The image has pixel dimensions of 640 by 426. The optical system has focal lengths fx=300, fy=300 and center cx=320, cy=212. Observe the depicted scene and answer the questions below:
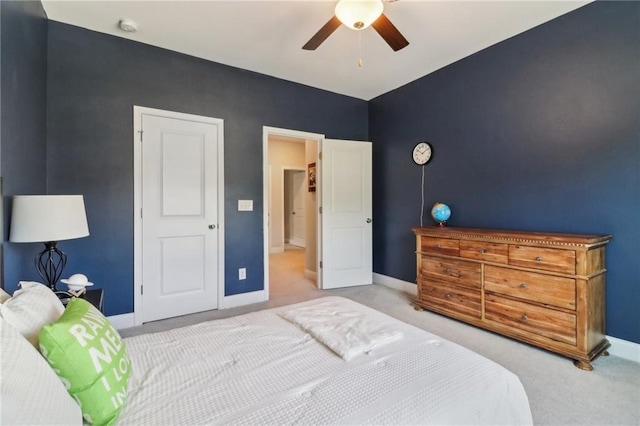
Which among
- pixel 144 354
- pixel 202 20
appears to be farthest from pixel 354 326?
pixel 202 20

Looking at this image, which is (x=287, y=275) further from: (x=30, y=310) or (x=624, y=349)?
(x=30, y=310)

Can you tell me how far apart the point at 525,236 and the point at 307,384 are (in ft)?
7.20

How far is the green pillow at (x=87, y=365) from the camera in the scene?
83 cm

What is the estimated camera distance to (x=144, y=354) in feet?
4.18

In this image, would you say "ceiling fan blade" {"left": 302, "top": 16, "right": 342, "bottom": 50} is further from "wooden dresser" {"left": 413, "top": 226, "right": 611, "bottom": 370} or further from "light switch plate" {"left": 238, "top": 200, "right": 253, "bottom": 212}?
"wooden dresser" {"left": 413, "top": 226, "right": 611, "bottom": 370}

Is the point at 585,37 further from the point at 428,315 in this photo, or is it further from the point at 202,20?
the point at 202,20

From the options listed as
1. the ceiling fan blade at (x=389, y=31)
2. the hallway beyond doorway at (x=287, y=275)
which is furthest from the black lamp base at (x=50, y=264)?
the ceiling fan blade at (x=389, y=31)

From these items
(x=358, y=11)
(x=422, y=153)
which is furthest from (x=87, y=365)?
(x=422, y=153)

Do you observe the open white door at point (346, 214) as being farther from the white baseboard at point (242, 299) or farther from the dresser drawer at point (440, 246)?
the dresser drawer at point (440, 246)

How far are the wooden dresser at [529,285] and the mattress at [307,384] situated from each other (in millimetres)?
1434

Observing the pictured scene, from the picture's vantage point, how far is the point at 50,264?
81.0 inches

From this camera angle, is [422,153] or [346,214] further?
[346,214]

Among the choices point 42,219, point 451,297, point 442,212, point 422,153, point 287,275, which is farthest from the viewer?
point 287,275

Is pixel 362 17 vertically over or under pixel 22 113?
over
